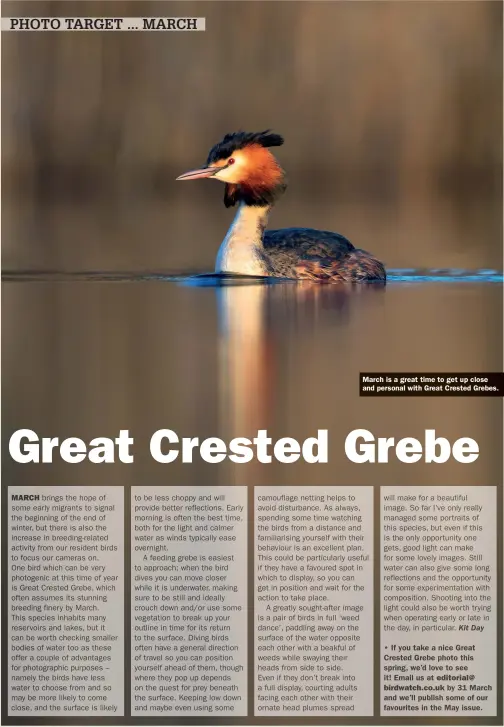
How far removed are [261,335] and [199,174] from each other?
18.9 inches

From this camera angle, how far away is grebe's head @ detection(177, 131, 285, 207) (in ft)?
10.0

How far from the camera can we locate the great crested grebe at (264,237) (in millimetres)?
3068

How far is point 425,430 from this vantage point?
9.18ft

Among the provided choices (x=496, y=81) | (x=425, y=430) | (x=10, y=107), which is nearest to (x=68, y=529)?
(x=425, y=430)

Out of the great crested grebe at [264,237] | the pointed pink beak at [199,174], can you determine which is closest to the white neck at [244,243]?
the great crested grebe at [264,237]

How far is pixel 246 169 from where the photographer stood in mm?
3076

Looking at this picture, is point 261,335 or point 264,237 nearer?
point 261,335

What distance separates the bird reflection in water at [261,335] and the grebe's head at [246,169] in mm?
253
